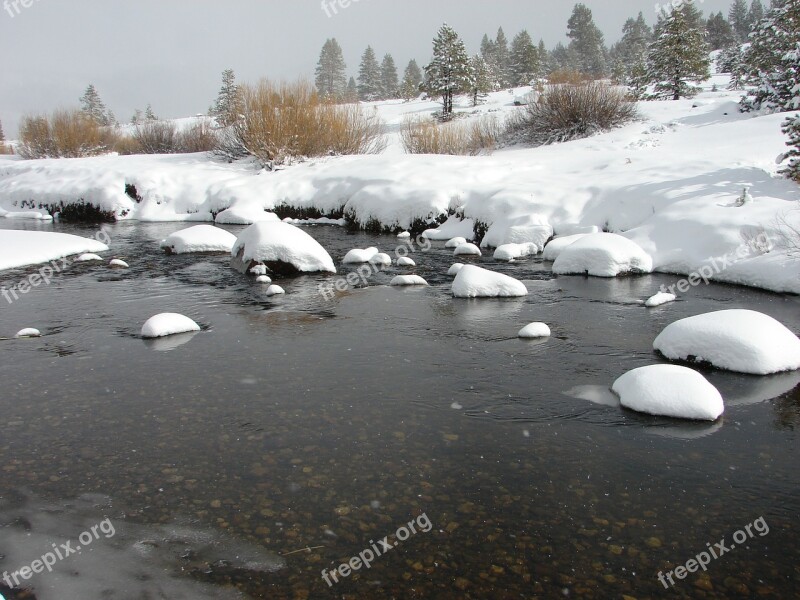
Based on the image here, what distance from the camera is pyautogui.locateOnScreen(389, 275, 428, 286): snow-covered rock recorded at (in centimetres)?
932

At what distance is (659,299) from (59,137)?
2952 cm

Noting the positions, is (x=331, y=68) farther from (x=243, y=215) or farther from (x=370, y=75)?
(x=243, y=215)

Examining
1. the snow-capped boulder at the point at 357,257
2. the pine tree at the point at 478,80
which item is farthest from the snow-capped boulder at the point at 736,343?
the pine tree at the point at 478,80

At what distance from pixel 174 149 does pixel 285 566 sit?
30.8 metres

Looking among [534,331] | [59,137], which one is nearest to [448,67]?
[59,137]

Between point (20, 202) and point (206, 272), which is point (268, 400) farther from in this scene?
point (20, 202)

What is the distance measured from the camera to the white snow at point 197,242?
1211 centimetres

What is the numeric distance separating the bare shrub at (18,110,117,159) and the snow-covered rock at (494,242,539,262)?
2542 centimetres

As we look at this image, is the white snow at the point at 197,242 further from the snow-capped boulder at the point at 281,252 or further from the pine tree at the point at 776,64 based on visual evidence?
the pine tree at the point at 776,64

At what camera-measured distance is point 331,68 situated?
67.8 meters

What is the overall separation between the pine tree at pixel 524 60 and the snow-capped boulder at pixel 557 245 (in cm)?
4540

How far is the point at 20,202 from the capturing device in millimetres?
20531

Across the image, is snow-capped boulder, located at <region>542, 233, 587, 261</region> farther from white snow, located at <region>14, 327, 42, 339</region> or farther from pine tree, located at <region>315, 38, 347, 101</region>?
pine tree, located at <region>315, 38, 347, 101</region>

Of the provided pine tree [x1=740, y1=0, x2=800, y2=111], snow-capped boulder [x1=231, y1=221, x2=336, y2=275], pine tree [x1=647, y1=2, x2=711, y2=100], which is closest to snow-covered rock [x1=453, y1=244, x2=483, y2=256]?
snow-capped boulder [x1=231, y1=221, x2=336, y2=275]
